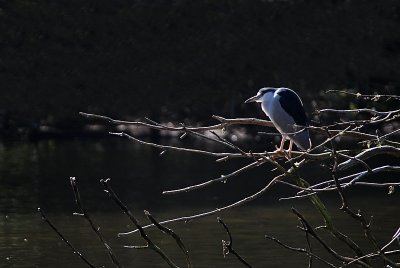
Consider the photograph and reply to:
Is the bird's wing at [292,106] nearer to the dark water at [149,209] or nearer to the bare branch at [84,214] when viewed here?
the dark water at [149,209]

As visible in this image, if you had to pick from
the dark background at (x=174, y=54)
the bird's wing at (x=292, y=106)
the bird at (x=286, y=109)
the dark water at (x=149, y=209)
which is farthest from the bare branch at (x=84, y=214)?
the dark background at (x=174, y=54)

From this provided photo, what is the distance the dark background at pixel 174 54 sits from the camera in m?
29.7

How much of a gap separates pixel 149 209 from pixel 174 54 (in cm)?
1792

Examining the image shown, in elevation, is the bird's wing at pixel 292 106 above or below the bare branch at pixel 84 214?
below

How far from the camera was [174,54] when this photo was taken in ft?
105

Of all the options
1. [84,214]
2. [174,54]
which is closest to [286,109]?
[84,214]

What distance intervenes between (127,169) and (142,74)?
12.8 metres

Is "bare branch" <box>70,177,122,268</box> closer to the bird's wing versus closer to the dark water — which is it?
the bird's wing

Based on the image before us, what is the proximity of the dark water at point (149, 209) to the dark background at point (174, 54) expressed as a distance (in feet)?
25.3

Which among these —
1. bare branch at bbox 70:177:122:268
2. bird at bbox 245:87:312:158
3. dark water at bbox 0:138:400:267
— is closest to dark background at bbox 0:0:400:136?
dark water at bbox 0:138:400:267

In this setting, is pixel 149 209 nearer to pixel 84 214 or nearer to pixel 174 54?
pixel 84 214

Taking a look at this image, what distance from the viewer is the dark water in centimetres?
1108

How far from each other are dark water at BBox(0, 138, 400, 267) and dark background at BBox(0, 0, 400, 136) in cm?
770

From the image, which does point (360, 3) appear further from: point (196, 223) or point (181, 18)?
point (196, 223)
